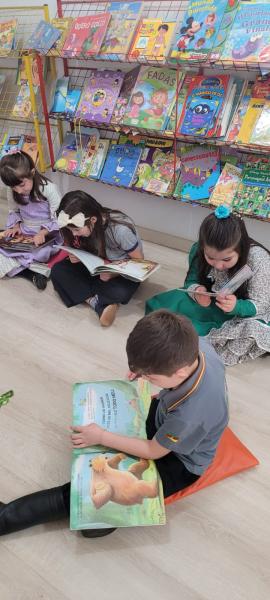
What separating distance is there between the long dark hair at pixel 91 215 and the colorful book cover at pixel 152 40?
78cm

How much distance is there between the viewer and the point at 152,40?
1.91 meters

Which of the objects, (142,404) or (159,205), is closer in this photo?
(142,404)

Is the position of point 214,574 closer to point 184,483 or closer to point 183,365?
point 184,483

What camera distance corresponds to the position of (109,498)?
3.33 feet

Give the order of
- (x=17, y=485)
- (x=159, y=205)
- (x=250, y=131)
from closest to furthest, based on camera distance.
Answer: (x=17, y=485) < (x=250, y=131) < (x=159, y=205)

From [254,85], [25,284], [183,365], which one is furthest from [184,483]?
[254,85]

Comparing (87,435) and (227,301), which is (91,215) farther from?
(87,435)

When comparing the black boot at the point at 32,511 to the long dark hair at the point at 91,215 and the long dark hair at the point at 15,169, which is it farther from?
the long dark hair at the point at 15,169

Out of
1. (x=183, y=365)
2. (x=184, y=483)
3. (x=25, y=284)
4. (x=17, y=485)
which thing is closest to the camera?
(x=183, y=365)

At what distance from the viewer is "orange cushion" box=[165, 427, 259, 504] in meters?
1.18

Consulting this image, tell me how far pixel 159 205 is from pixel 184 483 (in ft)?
5.79

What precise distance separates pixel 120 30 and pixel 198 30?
0.46m

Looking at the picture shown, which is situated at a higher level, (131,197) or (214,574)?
(131,197)

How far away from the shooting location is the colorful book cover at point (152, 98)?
79.2 inches
